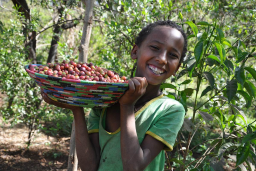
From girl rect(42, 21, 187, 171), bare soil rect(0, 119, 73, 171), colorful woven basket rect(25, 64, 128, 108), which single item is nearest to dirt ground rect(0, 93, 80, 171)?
bare soil rect(0, 119, 73, 171)

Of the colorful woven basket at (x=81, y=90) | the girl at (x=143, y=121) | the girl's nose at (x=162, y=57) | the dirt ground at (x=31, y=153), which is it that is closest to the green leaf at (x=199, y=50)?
the girl at (x=143, y=121)

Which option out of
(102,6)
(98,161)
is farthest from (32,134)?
(98,161)

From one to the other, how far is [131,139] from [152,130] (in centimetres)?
12

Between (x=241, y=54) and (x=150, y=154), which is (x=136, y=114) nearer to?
(x=150, y=154)

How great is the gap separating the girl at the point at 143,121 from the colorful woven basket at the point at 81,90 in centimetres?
7

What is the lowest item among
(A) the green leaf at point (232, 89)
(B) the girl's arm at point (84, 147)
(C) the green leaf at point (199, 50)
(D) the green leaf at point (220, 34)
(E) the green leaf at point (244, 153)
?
(E) the green leaf at point (244, 153)

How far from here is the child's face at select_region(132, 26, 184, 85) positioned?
119 centimetres

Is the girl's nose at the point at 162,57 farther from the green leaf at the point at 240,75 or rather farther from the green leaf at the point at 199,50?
the green leaf at the point at 240,75

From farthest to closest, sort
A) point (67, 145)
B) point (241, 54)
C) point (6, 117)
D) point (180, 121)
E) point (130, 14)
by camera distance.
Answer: point (67, 145) < point (6, 117) < point (130, 14) < point (241, 54) < point (180, 121)

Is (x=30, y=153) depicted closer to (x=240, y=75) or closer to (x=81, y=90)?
(x=81, y=90)

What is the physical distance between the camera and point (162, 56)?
1.18 meters

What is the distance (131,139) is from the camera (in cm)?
104

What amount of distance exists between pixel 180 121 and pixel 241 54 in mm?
799

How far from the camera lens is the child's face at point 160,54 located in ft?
3.92
